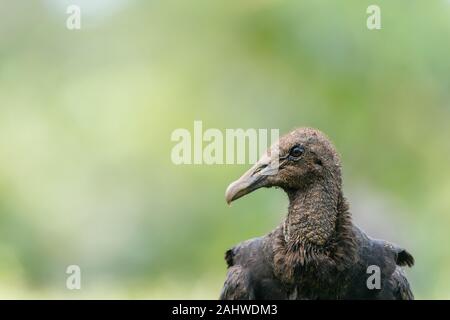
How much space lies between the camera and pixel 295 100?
40.0ft

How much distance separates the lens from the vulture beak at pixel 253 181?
20.2ft

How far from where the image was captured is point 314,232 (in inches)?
244

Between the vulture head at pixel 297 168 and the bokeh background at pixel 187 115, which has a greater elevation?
the bokeh background at pixel 187 115

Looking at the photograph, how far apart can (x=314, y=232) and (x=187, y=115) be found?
5.89 meters

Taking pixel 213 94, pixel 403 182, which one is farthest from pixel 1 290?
pixel 403 182

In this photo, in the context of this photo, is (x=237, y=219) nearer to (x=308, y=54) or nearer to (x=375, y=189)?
(x=375, y=189)

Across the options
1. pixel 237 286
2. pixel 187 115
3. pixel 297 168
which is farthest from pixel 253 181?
pixel 187 115

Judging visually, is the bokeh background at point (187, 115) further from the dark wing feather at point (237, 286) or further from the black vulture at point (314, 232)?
the black vulture at point (314, 232)

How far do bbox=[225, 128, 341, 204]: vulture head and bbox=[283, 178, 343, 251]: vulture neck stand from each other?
32 millimetres

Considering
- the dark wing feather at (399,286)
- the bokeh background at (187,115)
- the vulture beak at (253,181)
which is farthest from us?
the bokeh background at (187,115)

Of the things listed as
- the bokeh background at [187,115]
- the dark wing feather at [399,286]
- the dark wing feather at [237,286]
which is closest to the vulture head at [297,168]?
the dark wing feather at [237,286]

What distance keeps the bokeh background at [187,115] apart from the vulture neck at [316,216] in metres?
4.61

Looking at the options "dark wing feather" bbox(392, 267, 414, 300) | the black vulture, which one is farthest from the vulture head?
"dark wing feather" bbox(392, 267, 414, 300)

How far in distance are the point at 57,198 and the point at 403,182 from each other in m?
4.27
